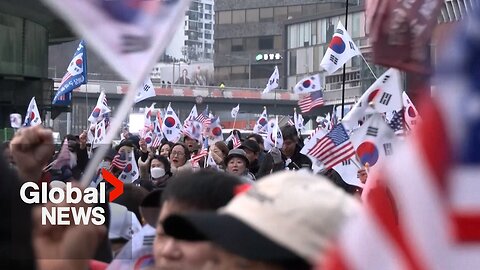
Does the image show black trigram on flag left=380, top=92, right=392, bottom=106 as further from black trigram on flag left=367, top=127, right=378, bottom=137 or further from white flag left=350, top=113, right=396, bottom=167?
black trigram on flag left=367, top=127, right=378, bottom=137

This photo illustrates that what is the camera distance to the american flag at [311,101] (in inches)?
799

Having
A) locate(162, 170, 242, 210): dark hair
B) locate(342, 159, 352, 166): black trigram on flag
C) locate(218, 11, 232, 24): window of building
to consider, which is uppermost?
locate(218, 11, 232, 24): window of building

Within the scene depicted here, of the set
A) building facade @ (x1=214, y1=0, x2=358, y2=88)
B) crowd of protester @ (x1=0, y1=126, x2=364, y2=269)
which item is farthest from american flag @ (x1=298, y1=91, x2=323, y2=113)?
building facade @ (x1=214, y1=0, x2=358, y2=88)

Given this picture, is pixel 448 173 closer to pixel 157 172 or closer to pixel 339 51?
pixel 157 172

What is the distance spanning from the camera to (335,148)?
8211 millimetres

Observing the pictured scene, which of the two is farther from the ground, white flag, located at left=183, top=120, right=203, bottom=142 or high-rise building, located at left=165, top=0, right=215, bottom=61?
high-rise building, located at left=165, top=0, right=215, bottom=61

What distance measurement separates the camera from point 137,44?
2.70m

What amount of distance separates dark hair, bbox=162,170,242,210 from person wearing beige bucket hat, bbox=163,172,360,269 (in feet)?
2.06

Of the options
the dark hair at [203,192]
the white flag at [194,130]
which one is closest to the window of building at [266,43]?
the white flag at [194,130]

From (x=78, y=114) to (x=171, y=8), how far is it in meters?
72.3

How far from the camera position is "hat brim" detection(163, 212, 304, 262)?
220 centimetres

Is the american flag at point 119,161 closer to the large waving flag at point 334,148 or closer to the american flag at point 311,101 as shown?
the large waving flag at point 334,148

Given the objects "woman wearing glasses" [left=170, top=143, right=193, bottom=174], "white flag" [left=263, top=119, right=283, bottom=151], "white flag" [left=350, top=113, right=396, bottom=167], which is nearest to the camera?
"white flag" [left=350, top=113, right=396, bottom=167]

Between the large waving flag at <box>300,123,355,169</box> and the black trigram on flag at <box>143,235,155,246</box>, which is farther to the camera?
the large waving flag at <box>300,123,355,169</box>
